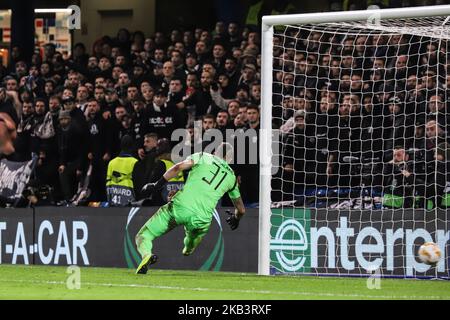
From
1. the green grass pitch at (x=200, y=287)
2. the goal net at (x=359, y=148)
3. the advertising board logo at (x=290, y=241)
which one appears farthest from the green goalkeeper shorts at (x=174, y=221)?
the advertising board logo at (x=290, y=241)

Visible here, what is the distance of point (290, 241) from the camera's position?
1541cm

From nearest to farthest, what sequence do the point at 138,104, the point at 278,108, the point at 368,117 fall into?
the point at 368,117, the point at 278,108, the point at 138,104

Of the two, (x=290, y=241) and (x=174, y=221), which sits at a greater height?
(x=174, y=221)

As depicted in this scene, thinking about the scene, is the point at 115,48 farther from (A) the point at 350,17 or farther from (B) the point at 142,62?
(A) the point at 350,17

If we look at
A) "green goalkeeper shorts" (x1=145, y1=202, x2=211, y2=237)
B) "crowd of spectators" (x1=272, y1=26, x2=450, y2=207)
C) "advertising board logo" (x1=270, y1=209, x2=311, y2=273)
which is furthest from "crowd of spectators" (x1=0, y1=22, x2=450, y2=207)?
"green goalkeeper shorts" (x1=145, y1=202, x2=211, y2=237)

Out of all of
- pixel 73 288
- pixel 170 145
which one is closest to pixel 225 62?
pixel 170 145

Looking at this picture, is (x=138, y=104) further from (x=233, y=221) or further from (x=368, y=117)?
(x=368, y=117)

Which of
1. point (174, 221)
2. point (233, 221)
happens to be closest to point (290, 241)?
point (233, 221)

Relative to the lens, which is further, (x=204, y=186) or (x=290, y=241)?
(x=290, y=241)

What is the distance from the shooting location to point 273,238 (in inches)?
611

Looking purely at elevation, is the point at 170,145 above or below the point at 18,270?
above

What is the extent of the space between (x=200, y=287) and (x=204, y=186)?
2531 mm

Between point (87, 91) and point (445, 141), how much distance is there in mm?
6976

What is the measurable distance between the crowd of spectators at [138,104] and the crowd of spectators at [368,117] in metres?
0.72
